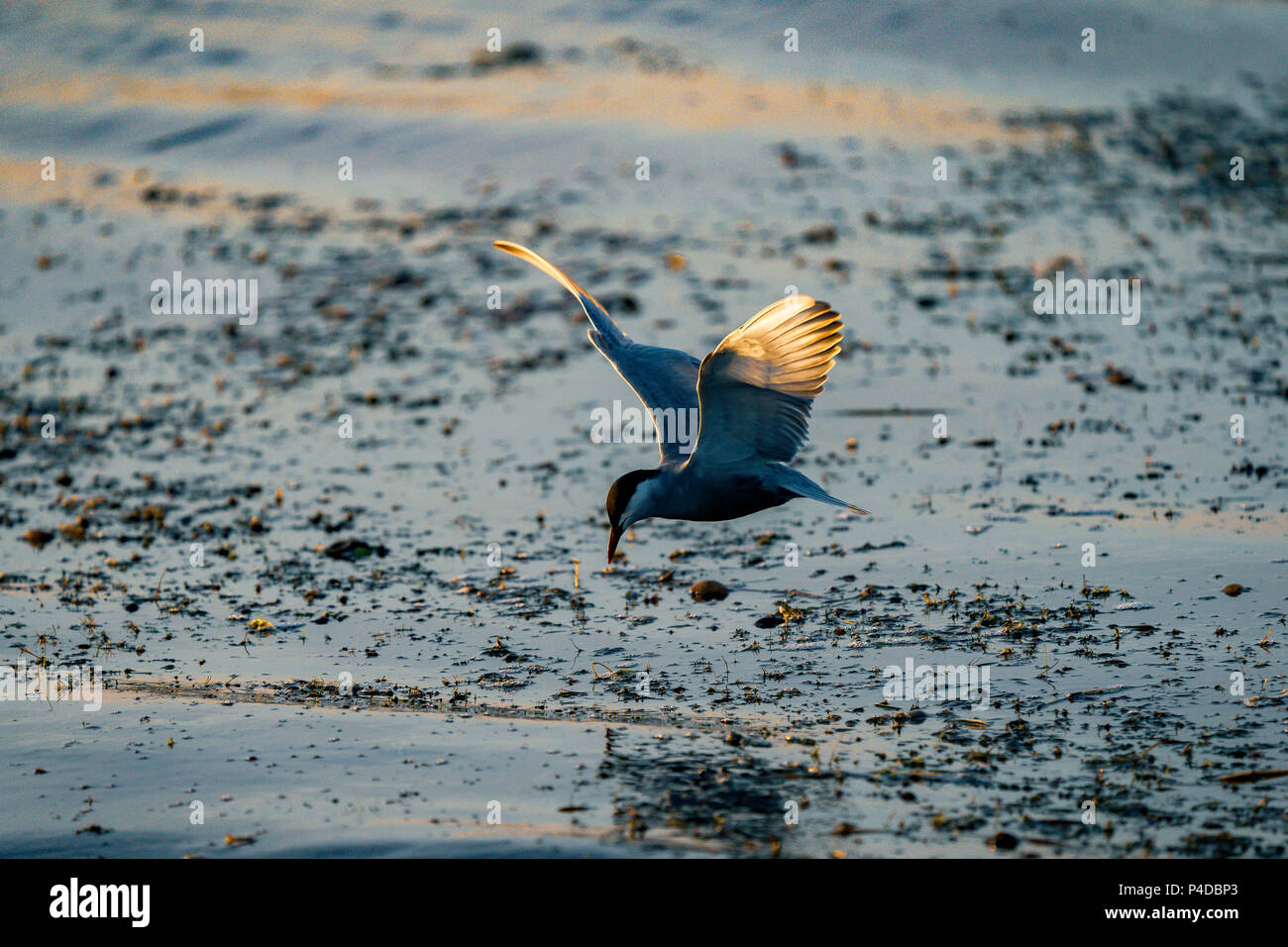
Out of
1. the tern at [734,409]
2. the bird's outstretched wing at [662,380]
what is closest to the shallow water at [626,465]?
the tern at [734,409]

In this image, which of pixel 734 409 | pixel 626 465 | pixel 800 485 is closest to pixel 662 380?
pixel 734 409

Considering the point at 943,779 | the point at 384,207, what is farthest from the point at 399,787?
the point at 384,207

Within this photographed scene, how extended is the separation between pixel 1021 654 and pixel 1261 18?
20424 millimetres

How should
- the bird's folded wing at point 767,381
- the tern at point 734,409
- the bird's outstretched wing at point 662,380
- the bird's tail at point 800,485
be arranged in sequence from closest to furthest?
1. the bird's folded wing at point 767,381
2. the tern at point 734,409
3. the bird's tail at point 800,485
4. the bird's outstretched wing at point 662,380

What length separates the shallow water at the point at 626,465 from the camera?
5656mm

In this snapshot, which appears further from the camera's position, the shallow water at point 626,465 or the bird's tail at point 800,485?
the bird's tail at point 800,485

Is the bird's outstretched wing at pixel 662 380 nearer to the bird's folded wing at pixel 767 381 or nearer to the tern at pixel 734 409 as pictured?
the tern at pixel 734 409

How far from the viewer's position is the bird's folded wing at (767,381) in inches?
247

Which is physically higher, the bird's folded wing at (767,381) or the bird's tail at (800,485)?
the bird's folded wing at (767,381)

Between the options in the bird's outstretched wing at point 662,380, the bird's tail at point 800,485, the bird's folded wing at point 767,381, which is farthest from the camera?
the bird's outstretched wing at point 662,380

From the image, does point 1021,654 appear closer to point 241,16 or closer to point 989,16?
point 989,16

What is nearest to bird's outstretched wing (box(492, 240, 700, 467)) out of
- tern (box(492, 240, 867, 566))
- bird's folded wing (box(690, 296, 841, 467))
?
tern (box(492, 240, 867, 566))

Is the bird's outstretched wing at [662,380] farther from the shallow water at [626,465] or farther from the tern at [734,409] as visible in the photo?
the shallow water at [626,465]
